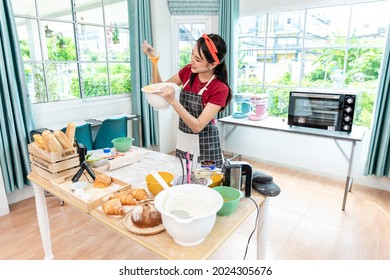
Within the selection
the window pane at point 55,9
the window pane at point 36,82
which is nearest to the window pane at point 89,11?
the window pane at point 55,9

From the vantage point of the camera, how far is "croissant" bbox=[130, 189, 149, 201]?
1.17m

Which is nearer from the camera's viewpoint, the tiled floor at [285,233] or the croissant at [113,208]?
the croissant at [113,208]

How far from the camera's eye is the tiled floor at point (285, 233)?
6.40 ft

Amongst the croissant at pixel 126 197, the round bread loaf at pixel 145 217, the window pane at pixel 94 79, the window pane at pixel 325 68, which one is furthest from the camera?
the window pane at pixel 94 79

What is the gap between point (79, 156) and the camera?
1459 mm

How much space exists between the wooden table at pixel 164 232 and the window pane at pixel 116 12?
248 centimetres

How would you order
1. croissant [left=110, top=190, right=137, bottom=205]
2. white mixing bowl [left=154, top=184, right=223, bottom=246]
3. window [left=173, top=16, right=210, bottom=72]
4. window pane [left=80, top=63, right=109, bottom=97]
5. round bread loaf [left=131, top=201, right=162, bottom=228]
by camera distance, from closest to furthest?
white mixing bowl [left=154, top=184, right=223, bottom=246] < round bread loaf [left=131, top=201, right=162, bottom=228] < croissant [left=110, top=190, right=137, bottom=205] < window pane [left=80, top=63, right=109, bottom=97] < window [left=173, top=16, right=210, bottom=72]

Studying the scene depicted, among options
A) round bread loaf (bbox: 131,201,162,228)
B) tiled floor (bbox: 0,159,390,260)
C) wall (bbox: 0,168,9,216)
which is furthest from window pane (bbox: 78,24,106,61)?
round bread loaf (bbox: 131,201,162,228)

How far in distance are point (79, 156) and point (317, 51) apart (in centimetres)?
295

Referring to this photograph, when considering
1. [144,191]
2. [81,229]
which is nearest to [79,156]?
[144,191]

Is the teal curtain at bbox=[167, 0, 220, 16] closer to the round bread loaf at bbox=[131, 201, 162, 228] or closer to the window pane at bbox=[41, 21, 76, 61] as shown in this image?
the window pane at bbox=[41, 21, 76, 61]

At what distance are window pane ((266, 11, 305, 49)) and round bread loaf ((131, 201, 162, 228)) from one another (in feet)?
10.1

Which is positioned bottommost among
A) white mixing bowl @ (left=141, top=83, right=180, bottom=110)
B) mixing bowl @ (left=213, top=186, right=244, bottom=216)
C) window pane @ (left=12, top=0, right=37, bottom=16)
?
mixing bowl @ (left=213, top=186, right=244, bottom=216)

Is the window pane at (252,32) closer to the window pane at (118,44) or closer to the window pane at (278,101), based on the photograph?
the window pane at (278,101)
